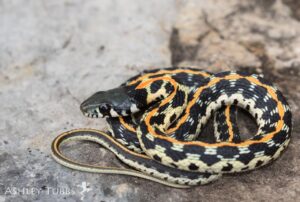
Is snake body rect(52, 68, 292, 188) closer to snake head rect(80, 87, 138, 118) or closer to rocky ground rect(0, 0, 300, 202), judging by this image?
snake head rect(80, 87, 138, 118)

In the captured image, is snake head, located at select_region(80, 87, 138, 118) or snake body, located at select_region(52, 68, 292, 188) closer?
snake body, located at select_region(52, 68, 292, 188)

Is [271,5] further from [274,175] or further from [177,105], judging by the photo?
[274,175]

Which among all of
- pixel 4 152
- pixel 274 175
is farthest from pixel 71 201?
pixel 274 175

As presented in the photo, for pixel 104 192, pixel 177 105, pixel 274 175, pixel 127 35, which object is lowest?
pixel 274 175

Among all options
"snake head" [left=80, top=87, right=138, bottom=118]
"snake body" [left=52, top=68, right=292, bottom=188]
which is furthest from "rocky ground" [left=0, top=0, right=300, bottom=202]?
"snake head" [left=80, top=87, right=138, bottom=118]

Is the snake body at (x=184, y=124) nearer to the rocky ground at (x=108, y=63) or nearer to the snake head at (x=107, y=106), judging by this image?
the snake head at (x=107, y=106)

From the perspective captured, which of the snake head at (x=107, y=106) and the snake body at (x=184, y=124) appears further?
the snake head at (x=107, y=106)

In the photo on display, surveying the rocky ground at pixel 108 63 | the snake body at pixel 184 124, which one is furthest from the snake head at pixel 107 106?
the rocky ground at pixel 108 63
